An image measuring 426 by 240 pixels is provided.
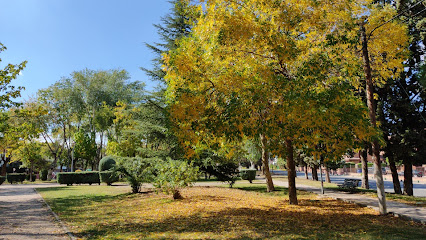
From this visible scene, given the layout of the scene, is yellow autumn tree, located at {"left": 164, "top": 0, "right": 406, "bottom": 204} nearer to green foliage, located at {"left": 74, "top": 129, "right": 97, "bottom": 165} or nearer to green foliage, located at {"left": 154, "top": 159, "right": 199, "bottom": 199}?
green foliage, located at {"left": 154, "top": 159, "right": 199, "bottom": 199}

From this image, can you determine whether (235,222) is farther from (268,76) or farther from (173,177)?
(173,177)

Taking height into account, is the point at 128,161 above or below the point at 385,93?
below

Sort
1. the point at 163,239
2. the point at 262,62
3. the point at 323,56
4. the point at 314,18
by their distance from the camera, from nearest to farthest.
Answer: the point at 163,239
the point at 323,56
the point at 314,18
the point at 262,62

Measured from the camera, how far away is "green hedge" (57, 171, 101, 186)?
27750mm

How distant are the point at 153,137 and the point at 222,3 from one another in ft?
39.9

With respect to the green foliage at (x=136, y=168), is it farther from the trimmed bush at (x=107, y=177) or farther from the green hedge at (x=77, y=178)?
the green hedge at (x=77, y=178)

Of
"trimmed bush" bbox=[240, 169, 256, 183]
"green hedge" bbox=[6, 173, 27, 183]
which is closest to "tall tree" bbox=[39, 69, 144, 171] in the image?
"green hedge" bbox=[6, 173, 27, 183]

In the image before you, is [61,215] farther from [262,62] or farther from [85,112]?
[85,112]

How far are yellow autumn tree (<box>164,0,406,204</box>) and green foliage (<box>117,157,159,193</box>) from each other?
6199 mm

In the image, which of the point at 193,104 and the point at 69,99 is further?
the point at 69,99

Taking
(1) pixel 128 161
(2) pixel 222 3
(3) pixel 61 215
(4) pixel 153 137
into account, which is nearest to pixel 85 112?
(4) pixel 153 137

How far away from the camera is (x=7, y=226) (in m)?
7.93

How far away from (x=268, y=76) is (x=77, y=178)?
26084 millimetres

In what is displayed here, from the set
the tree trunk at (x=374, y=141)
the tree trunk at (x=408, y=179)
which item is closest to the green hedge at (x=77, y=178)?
the tree trunk at (x=374, y=141)
